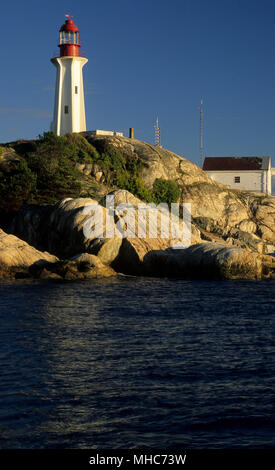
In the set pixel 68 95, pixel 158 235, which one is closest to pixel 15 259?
pixel 158 235

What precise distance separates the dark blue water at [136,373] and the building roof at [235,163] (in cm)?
4325

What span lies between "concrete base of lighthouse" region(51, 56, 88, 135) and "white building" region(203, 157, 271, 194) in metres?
18.5

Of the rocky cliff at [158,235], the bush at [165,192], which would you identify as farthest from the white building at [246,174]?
the bush at [165,192]

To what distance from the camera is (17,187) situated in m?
44.6

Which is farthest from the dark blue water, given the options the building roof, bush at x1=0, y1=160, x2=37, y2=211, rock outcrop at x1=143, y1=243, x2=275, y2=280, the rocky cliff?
the building roof

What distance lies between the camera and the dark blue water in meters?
11.1

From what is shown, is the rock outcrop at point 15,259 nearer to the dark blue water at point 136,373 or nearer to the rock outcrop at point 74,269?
the rock outcrop at point 74,269

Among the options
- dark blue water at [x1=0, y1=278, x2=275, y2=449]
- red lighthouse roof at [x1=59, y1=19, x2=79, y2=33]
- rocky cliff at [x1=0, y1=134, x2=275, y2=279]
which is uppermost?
red lighthouse roof at [x1=59, y1=19, x2=79, y2=33]

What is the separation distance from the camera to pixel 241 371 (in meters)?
15.1

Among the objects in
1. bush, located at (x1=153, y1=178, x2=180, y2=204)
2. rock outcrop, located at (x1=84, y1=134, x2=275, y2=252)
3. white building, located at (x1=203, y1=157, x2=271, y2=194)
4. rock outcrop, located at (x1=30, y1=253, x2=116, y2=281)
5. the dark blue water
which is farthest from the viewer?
white building, located at (x1=203, y1=157, x2=271, y2=194)

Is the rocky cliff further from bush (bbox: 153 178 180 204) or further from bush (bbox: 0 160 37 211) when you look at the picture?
bush (bbox: 0 160 37 211)

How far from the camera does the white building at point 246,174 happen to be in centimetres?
6769
